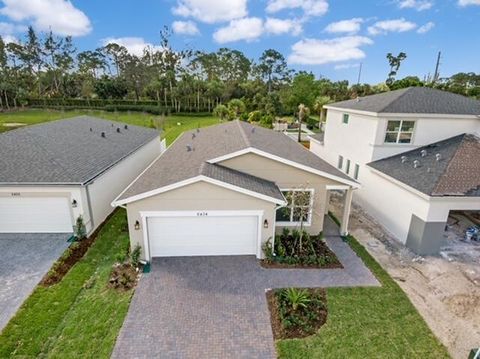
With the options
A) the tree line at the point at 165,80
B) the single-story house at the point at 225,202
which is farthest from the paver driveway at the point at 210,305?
the tree line at the point at 165,80

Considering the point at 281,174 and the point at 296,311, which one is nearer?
the point at 296,311

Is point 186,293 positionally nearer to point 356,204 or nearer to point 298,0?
point 356,204

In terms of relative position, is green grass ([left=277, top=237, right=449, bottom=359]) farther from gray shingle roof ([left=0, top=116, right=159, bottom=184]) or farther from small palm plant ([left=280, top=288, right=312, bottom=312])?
gray shingle roof ([left=0, top=116, right=159, bottom=184])

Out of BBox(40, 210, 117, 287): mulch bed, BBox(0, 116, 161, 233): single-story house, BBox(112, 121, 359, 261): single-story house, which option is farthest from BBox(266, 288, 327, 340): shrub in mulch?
BBox(0, 116, 161, 233): single-story house

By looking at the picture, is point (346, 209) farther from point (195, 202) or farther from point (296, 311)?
point (195, 202)

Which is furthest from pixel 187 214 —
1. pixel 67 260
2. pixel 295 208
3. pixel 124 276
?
pixel 67 260

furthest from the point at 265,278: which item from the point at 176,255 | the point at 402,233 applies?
the point at 402,233
